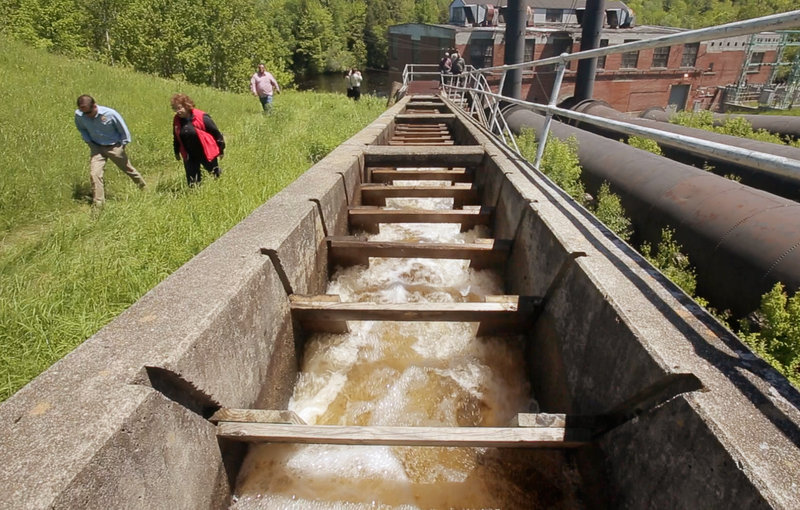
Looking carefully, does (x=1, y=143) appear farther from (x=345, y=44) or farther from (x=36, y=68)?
(x=345, y=44)

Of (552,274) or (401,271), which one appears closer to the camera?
(552,274)

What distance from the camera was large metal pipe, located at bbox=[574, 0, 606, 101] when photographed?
1705 centimetres

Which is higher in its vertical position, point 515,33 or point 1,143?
point 515,33

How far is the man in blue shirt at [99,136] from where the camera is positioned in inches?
218

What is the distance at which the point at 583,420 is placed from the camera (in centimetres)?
180

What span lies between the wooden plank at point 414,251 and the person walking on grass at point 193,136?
3353 millimetres

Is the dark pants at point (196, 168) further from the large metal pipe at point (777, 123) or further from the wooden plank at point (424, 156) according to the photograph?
the large metal pipe at point (777, 123)

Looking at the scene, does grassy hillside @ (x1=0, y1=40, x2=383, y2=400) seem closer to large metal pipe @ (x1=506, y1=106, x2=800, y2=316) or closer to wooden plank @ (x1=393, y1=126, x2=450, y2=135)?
wooden plank @ (x1=393, y1=126, x2=450, y2=135)

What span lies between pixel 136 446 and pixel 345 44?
82231 mm

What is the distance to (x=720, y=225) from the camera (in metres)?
2.74

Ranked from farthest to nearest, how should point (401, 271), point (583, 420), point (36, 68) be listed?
1. point (36, 68)
2. point (401, 271)
3. point (583, 420)

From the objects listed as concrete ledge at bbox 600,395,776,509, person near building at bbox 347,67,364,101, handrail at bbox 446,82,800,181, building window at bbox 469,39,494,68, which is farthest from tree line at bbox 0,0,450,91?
concrete ledge at bbox 600,395,776,509

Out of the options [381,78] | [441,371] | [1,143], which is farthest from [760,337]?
[381,78]

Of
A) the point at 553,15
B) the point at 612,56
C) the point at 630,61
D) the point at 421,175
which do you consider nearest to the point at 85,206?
the point at 421,175
